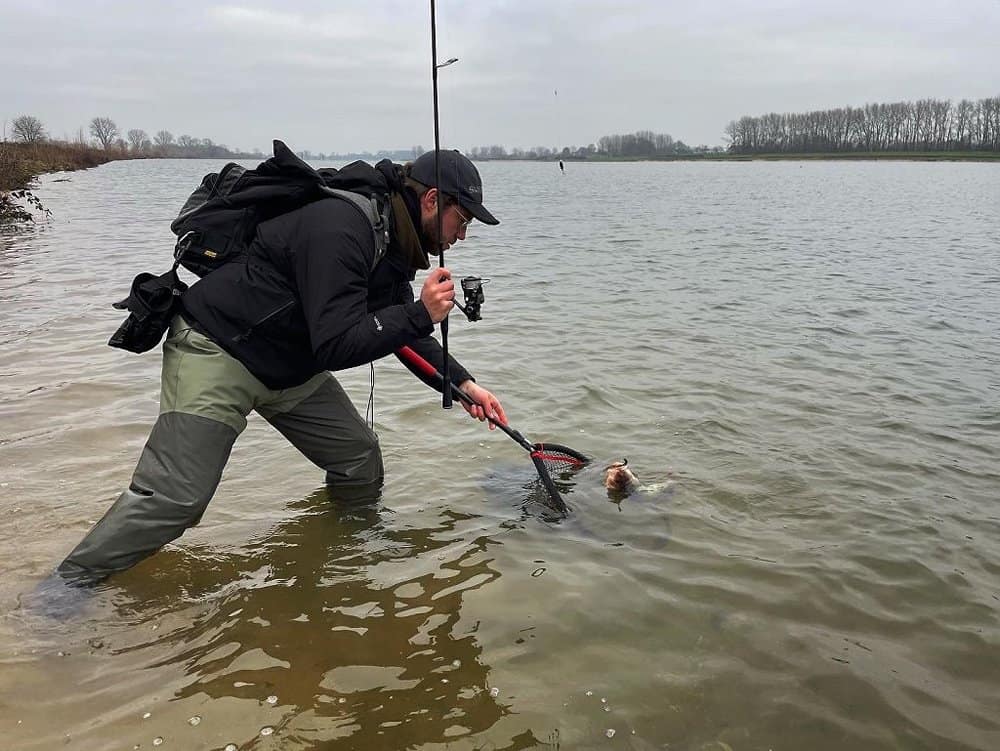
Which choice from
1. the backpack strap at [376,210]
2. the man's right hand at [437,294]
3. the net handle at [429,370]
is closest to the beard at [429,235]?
the backpack strap at [376,210]

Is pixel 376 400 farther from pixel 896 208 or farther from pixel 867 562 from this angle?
pixel 896 208

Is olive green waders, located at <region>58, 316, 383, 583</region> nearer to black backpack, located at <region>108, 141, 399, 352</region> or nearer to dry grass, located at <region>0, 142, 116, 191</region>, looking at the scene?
black backpack, located at <region>108, 141, 399, 352</region>

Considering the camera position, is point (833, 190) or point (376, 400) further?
point (833, 190)

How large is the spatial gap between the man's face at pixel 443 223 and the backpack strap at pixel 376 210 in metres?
0.21

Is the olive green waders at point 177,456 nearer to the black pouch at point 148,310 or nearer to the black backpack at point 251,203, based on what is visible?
the black pouch at point 148,310

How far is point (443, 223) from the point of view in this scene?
3916 mm

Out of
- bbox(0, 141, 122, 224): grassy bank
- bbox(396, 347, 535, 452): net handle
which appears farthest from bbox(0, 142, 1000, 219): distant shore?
bbox(396, 347, 535, 452): net handle

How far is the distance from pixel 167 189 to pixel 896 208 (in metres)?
40.0


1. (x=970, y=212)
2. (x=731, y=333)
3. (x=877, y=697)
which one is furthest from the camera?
(x=970, y=212)

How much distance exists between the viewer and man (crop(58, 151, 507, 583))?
3.46m

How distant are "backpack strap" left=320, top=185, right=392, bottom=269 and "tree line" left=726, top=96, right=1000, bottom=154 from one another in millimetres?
133828

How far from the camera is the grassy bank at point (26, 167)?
2416cm

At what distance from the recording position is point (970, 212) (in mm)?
29938

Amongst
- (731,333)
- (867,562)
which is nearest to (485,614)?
(867,562)
